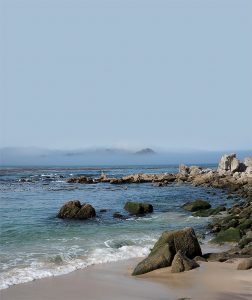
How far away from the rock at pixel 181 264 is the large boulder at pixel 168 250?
1.13 feet

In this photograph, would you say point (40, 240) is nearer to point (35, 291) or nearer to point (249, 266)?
point (35, 291)

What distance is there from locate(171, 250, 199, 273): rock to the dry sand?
0.18 meters

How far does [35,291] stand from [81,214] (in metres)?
16.4

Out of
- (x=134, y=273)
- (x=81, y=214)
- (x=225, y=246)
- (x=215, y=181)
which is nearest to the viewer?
(x=134, y=273)

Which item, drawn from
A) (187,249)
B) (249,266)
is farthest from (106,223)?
(249,266)

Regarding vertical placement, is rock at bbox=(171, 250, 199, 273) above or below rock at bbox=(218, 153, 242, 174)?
below

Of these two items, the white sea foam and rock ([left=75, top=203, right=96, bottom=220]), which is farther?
rock ([left=75, top=203, right=96, bottom=220])

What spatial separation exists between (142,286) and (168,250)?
2.39 meters

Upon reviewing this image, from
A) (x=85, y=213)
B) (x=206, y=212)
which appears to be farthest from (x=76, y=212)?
(x=206, y=212)

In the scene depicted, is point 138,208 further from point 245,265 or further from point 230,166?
point 230,166

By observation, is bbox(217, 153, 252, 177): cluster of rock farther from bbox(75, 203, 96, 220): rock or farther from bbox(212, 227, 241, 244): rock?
bbox(212, 227, 241, 244): rock

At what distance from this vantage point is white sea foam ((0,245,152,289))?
45.6 ft

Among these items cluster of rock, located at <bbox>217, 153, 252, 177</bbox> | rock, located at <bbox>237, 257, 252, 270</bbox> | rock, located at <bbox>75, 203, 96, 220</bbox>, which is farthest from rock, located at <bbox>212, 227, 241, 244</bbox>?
cluster of rock, located at <bbox>217, 153, 252, 177</bbox>

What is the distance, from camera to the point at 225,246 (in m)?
19.5
